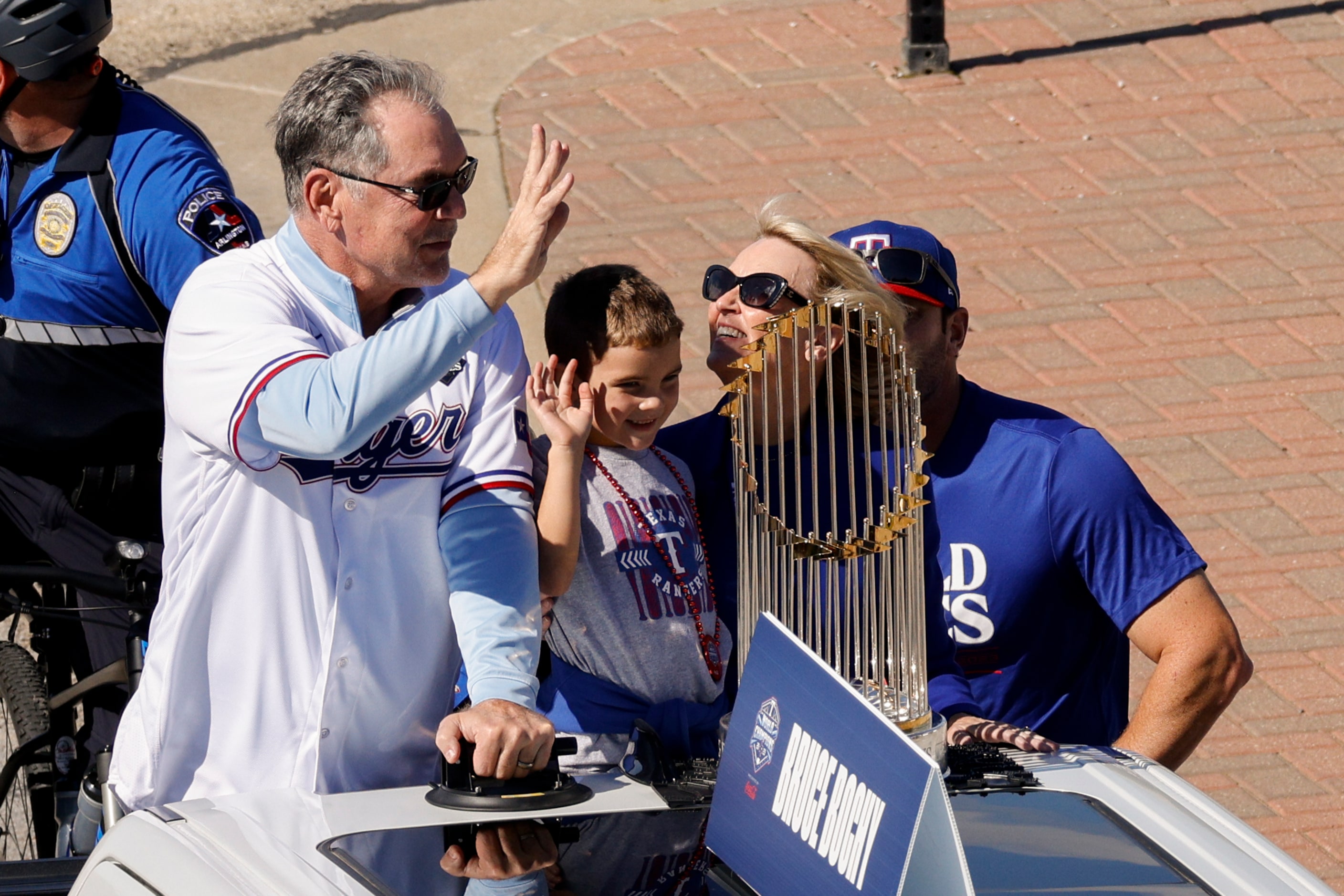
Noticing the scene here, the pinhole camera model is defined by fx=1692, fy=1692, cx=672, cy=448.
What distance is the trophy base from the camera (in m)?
2.13

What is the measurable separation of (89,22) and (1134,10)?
686 centimetres

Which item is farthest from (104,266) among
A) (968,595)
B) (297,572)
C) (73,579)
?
(968,595)

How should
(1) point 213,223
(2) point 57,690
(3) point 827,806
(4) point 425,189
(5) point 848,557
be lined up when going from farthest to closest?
(2) point 57,690 → (1) point 213,223 → (4) point 425,189 → (5) point 848,557 → (3) point 827,806

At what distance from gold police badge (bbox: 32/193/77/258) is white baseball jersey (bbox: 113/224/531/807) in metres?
0.90

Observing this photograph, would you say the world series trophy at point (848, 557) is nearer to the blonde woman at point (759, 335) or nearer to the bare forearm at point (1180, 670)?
the blonde woman at point (759, 335)

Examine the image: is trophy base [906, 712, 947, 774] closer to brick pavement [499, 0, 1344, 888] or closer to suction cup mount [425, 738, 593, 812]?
suction cup mount [425, 738, 593, 812]

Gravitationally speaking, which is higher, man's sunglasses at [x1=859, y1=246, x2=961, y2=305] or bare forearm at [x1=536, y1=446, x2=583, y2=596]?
man's sunglasses at [x1=859, y1=246, x2=961, y2=305]

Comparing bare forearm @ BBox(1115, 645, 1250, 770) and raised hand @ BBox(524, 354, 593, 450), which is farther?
bare forearm @ BBox(1115, 645, 1250, 770)

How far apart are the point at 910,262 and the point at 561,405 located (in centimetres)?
95

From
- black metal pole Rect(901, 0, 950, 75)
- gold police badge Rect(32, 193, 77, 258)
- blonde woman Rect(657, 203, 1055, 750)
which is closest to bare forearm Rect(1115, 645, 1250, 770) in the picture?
blonde woman Rect(657, 203, 1055, 750)

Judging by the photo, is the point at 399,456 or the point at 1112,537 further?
the point at 1112,537

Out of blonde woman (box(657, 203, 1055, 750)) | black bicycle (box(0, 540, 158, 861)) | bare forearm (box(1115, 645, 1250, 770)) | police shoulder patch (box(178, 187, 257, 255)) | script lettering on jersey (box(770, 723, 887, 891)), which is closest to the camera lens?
script lettering on jersey (box(770, 723, 887, 891))

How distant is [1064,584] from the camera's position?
3070 millimetres

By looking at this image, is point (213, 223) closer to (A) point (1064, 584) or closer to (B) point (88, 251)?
(B) point (88, 251)
